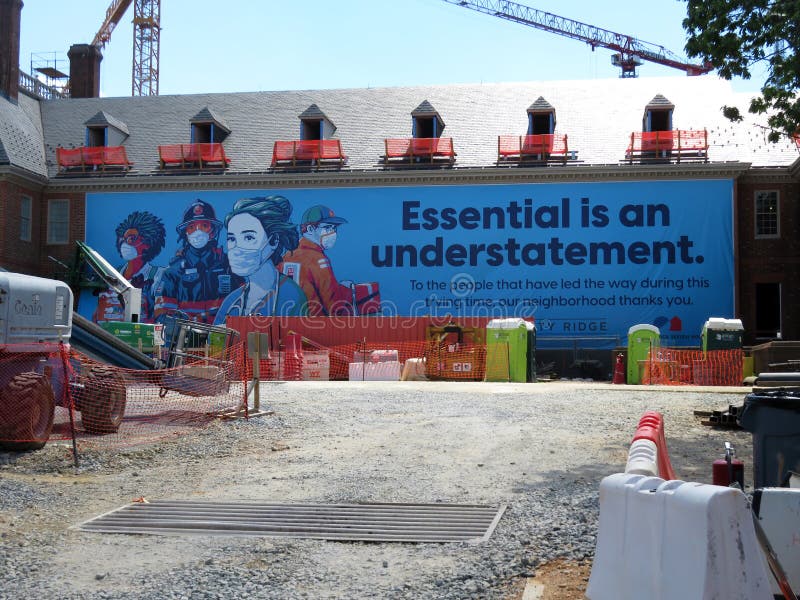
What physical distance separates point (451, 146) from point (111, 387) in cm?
2663

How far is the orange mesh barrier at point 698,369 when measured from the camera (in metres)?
28.8

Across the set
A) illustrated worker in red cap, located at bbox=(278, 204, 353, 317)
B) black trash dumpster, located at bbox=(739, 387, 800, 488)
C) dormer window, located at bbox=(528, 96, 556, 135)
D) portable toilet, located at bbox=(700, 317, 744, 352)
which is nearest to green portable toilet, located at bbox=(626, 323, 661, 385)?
portable toilet, located at bbox=(700, 317, 744, 352)

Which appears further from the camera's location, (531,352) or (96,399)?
(531,352)

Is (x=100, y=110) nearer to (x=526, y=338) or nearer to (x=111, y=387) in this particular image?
(x=526, y=338)

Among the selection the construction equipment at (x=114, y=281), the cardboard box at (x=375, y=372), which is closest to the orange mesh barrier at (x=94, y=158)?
the construction equipment at (x=114, y=281)

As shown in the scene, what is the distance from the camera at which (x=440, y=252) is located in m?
38.3

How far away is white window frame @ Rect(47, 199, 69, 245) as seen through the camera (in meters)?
41.1

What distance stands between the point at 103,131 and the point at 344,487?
36.3 metres

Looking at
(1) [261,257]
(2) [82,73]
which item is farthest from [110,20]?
(1) [261,257]

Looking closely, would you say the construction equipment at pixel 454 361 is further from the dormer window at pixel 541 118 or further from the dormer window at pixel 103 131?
the dormer window at pixel 103 131

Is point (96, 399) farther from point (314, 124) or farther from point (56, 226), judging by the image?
point (56, 226)

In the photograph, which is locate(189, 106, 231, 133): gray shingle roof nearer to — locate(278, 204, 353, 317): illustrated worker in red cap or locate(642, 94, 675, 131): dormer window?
locate(278, 204, 353, 317): illustrated worker in red cap

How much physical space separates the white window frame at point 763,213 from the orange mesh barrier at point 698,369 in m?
9.31

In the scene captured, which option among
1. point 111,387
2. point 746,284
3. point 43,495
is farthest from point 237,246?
point 43,495
